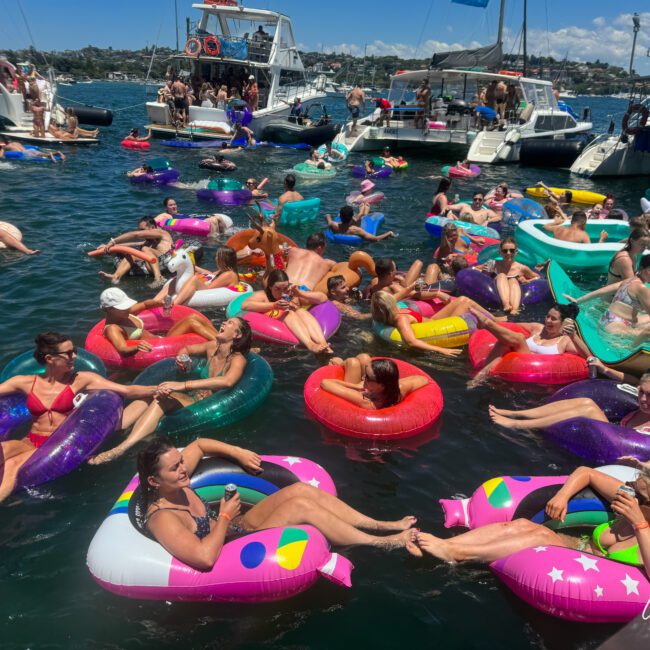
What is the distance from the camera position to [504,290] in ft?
29.9

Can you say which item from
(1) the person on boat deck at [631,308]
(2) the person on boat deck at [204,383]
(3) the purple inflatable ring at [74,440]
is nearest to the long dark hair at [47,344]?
(3) the purple inflatable ring at [74,440]

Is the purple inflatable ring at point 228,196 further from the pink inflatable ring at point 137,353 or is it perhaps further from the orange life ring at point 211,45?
the orange life ring at point 211,45

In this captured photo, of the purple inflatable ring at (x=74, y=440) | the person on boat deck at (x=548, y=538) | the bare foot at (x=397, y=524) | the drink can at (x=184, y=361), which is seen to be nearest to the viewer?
the person on boat deck at (x=548, y=538)

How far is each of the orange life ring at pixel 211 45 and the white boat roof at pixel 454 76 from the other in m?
7.98

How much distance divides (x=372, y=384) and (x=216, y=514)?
2.06 meters

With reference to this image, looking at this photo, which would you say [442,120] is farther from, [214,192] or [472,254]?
[472,254]

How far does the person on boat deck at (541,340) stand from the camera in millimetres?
6812

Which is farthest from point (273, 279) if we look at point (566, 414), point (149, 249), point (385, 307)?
point (566, 414)

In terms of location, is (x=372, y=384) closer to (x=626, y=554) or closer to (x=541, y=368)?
(x=541, y=368)

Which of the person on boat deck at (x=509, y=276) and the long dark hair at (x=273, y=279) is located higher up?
the long dark hair at (x=273, y=279)

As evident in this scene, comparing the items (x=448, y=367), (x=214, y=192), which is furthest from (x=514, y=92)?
(x=448, y=367)

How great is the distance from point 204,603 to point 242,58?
26682 millimetres

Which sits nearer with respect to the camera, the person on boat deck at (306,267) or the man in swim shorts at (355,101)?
the person on boat deck at (306,267)

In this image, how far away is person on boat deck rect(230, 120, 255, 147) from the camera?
24.2 metres
